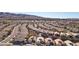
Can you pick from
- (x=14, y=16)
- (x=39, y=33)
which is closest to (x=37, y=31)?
(x=39, y=33)

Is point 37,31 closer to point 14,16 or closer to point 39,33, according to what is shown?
point 39,33

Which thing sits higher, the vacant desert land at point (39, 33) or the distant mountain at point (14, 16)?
the distant mountain at point (14, 16)

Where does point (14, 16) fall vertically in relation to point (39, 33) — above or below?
above

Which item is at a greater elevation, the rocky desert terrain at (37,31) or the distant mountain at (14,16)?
the distant mountain at (14,16)

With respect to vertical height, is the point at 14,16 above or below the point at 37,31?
above

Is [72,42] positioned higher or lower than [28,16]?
lower

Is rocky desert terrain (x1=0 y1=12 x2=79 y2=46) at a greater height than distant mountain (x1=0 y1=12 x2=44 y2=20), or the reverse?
distant mountain (x1=0 y1=12 x2=44 y2=20)

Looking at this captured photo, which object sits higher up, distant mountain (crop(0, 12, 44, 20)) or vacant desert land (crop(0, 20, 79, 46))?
distant mountain (crop(0, 12, 44, 20))
